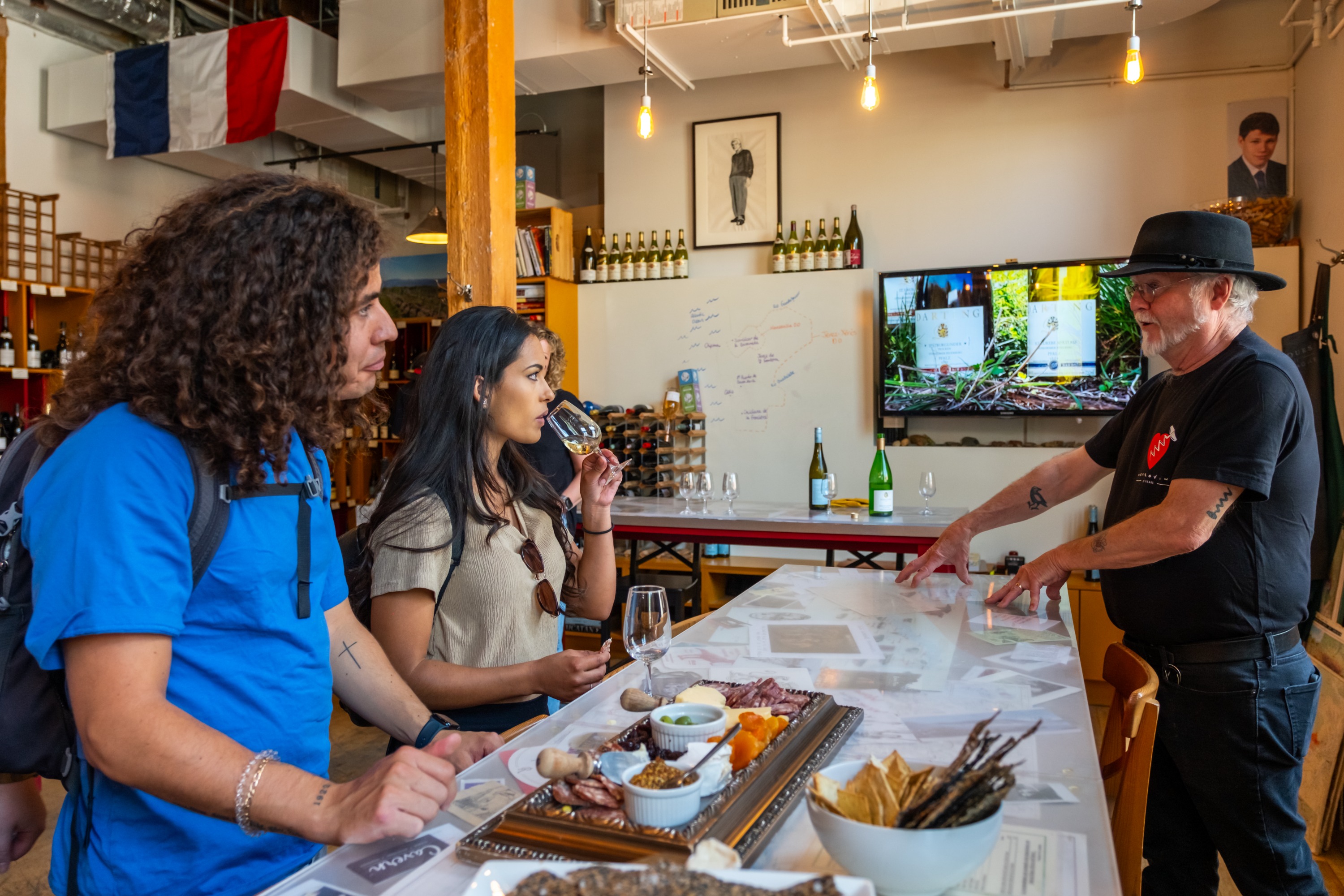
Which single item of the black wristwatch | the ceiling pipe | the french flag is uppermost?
the ceiling pipe

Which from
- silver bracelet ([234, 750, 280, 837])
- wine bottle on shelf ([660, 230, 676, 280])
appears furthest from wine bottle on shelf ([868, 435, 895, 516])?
silver bracelet ([234, 750, 280, 837])

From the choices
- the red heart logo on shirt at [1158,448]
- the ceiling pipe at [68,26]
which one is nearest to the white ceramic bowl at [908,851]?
the red heart logo on shirt at [1158,448]

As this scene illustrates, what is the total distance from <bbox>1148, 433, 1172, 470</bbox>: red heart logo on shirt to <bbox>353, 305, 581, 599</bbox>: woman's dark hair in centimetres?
143

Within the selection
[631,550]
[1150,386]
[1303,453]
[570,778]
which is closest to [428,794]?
[570,778]

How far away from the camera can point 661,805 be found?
37.8 inches

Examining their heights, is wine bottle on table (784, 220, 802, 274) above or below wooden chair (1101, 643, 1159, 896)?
above

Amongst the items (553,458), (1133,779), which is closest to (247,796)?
(1133,779)

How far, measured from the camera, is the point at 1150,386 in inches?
97.8

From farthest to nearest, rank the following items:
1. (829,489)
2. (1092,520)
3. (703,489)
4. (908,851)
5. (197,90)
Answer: (197,90) → (1092,520) → (703,489) → (829,489) → (908,851)

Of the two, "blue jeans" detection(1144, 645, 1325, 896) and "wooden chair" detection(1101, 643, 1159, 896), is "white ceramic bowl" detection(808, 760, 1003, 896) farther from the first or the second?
"blue jeans" detection(1144, 645, 1325, 896)

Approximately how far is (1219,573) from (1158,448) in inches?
13.3

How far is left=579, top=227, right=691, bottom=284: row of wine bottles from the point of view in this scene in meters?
6.02

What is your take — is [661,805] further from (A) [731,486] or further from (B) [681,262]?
(B) [681,262]

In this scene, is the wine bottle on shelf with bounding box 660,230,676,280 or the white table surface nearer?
the white table surface
